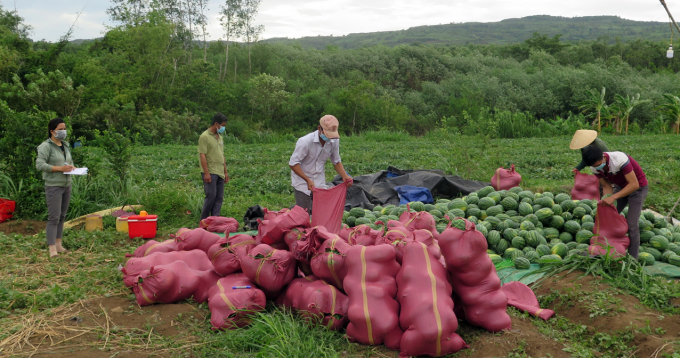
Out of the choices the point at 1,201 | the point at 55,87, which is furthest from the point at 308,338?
the point at 55,87

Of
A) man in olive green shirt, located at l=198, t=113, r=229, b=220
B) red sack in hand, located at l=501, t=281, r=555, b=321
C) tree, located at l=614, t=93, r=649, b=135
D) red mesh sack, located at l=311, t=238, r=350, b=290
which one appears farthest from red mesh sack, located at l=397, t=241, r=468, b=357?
tree, located at l=614, t=93, r=649, b=135

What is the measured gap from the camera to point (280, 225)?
4676 mm

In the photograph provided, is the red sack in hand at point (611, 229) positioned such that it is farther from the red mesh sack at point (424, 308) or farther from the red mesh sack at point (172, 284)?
the red mesh sack at point (172, 284)

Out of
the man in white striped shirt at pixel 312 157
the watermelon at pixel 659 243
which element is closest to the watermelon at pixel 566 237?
the watermelon at pixel 659 243

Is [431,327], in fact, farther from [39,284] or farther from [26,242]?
[26,242]

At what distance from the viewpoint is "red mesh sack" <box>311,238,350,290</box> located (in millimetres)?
4164

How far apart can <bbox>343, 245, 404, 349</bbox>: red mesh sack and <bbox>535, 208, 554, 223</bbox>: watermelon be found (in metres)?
3.30

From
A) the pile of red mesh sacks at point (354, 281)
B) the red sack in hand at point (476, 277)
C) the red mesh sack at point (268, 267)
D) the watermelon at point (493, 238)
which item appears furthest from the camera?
the watermelon at point (493, 238)

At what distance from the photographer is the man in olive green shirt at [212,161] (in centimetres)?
747

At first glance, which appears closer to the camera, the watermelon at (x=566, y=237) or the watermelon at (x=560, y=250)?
A: the watermelon at (x=560, y=250)

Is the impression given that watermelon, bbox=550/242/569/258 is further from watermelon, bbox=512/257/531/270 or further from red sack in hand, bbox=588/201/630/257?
watermelon, bbox=512/257/531/270

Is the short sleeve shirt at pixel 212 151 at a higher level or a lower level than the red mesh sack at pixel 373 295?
→ higher

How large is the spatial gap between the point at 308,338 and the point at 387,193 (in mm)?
5549

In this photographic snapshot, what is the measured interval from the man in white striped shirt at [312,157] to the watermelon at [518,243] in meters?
2.20
